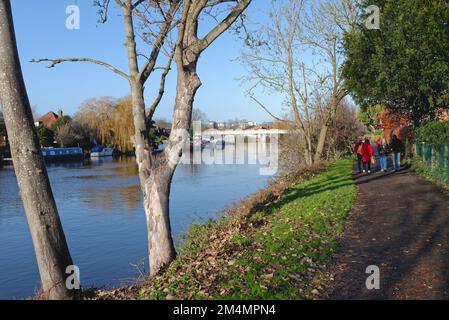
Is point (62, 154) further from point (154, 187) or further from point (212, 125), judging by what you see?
point (154, 187)

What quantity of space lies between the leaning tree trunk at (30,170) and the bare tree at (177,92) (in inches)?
113

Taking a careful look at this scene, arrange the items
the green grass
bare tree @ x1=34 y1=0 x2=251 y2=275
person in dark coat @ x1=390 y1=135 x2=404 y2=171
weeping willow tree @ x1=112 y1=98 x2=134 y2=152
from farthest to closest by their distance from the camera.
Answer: weeping willow tree @ x1=112 y1=98 x2=134 y2=152 < person in dark coat @ x1=390 y1=135 x2=404 y2=171 < bare tree @ x1=34 y1=0 x2=251 y2=275 < the green grass

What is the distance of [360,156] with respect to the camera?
21234 millimetres

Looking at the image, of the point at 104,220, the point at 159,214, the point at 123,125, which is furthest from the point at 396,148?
the point at 123,125

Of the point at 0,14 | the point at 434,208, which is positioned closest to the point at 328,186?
the point at 434,208

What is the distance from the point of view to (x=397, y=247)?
8023mm

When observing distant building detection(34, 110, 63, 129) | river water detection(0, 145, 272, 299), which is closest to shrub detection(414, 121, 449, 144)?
river water detection(0, 145, 272, 299)

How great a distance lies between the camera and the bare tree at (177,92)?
29.7ft

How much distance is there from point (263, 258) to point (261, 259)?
5cm

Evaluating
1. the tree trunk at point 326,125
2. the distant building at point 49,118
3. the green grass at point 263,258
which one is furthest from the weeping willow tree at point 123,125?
the green grass at point 263,258

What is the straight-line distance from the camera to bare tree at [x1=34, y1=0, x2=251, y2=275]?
9047 millimetres

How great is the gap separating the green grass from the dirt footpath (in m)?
A: 0.34

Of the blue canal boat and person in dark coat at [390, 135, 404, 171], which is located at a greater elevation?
person in dark coat at [390, 135, 404, 171]

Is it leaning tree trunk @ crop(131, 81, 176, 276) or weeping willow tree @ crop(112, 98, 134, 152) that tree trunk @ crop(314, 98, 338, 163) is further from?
weeping willow tree @ crop(112, 98, 134, 152)
